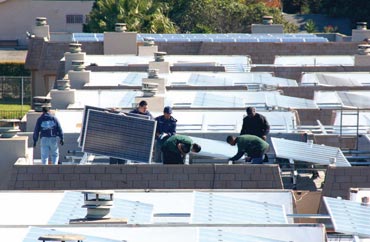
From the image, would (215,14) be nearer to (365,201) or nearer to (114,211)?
(365,201)

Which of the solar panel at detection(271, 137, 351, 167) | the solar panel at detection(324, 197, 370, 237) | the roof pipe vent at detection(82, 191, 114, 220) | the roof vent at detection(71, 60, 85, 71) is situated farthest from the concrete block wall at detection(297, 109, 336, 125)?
the roof pipe vent at detection(82, 191, 114, 220)

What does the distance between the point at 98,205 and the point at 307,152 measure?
8.12 metres

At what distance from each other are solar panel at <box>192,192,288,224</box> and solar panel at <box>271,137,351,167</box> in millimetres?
4341

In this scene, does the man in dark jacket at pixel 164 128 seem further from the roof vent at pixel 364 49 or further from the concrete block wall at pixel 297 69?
the roof vent at pixel 364 49

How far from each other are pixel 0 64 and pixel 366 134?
51386 millimetres

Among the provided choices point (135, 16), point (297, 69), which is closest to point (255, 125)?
point (297, 69)

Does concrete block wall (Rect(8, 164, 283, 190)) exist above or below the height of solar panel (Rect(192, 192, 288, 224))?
below

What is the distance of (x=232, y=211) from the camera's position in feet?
64.8

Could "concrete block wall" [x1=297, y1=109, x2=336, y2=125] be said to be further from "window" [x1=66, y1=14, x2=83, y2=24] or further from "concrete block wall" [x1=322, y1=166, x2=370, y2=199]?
"window" [x1=66, y1=14, x2=83, y2=24]

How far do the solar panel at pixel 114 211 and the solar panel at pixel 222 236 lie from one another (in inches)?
59.1

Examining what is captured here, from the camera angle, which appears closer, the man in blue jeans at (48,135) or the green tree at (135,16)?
the man in blue jeans at (48,135)

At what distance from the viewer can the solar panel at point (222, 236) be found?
17.1 metres

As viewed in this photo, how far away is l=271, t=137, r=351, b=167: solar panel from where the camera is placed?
25.1 meters

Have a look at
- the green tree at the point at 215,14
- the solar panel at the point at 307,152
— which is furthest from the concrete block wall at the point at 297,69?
the green tree at the point at 215,14
